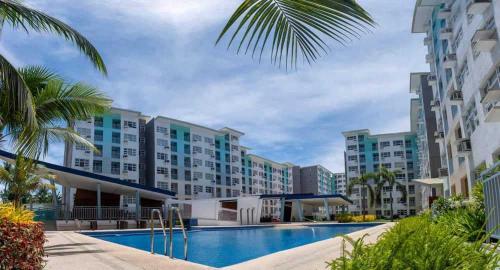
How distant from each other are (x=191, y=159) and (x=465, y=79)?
48.7 meters

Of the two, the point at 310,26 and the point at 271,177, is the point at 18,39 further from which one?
the point at 271,177

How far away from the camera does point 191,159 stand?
67.7 m

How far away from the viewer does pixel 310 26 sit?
208 cm

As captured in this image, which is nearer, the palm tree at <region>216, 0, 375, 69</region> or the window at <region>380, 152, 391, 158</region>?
the palm tree at <region>216, 0, 375, 69</region>

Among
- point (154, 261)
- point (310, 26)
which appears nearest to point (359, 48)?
point (310, 26)

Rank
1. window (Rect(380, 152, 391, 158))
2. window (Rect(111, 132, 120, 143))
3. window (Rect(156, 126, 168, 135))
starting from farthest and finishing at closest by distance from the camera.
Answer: window (Rect(380, 152, 391, 158)), window (Rect(156, 126, 168, 135)), window (Rect(111, 132, 120, 143))

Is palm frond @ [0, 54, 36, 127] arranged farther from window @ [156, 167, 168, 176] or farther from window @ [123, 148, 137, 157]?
window @ [156, 167, 168, 176]

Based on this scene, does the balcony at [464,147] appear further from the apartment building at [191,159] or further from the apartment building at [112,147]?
the apartment building at [191,159]

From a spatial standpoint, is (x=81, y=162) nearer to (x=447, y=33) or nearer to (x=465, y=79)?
(x=447, y=33)

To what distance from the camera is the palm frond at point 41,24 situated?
6582 mm

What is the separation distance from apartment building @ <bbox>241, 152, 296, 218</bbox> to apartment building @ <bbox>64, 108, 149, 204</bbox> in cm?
2630

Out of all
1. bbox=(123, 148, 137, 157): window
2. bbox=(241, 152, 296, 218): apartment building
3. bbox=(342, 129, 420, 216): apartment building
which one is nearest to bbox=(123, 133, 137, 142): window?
bbox=(123, 148, 137, 157): window

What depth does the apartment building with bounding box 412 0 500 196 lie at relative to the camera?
18203mm

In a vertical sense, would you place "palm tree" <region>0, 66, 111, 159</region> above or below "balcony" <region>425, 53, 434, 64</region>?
below
